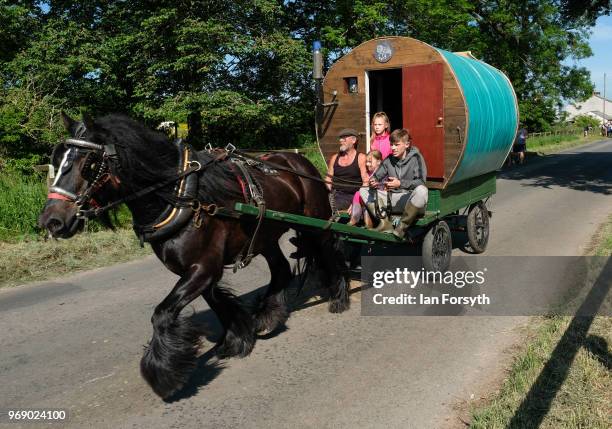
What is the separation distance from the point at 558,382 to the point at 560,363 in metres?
0.32

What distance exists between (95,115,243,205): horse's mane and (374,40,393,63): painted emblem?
333 centimetres

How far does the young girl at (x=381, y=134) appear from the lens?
6.28 meters

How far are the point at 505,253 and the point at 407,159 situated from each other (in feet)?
9.88

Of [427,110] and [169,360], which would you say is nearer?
[169,360]

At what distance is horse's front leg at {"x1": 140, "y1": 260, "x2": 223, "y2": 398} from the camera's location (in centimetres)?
362

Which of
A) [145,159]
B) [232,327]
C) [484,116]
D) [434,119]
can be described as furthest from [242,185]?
[484,116]

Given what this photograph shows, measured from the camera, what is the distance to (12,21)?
15.6 m

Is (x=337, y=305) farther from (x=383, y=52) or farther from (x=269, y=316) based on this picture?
(x=383, y=52)

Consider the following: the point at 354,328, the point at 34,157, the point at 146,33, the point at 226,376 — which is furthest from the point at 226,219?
the point at 146,33

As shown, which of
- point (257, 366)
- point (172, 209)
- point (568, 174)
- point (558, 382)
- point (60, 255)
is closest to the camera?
point (558, 382)

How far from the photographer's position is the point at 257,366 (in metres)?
4.38

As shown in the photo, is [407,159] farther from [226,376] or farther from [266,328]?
[226,376]

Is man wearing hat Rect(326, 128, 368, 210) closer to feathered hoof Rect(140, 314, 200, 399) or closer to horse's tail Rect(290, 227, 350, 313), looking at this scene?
horse's tail Rect(290, 227, 350, 313)

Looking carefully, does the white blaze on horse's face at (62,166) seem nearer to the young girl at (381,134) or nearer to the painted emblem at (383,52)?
the young girl at (381,134)
